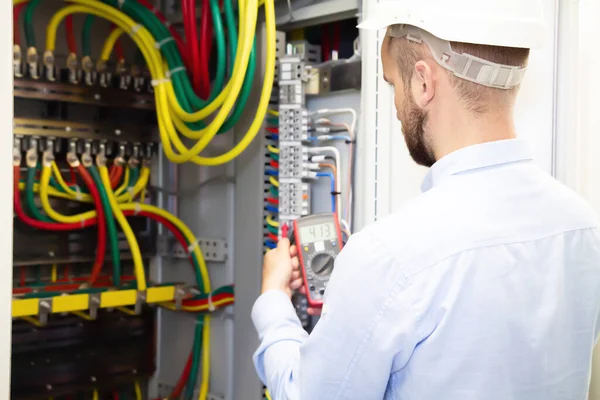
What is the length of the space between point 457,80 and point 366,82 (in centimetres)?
64

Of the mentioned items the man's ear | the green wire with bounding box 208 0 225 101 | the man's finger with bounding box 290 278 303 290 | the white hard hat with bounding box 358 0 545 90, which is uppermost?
the green wire with bounding box 208 0 225 101

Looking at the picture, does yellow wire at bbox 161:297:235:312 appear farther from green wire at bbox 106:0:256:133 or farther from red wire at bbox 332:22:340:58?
red wire at bbox 332:22:340:58

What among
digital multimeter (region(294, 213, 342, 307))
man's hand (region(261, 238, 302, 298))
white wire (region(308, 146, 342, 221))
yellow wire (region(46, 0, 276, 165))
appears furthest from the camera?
white wire (region(308, 146, 342, 221))

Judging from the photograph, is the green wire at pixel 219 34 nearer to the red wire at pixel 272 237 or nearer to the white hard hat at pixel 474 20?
the red wire at pixel 272 237

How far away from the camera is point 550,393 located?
101 centimetres

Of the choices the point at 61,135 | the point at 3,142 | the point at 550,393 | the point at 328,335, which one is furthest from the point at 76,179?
the point at 550,393

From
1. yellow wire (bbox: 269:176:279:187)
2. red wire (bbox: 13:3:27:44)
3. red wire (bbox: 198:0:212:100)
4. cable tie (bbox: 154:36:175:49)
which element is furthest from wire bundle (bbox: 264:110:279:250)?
red wire (bbox: 13:3:27:44)

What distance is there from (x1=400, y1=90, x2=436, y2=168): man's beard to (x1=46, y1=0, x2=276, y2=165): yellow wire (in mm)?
797

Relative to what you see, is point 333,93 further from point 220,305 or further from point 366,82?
point 220,305

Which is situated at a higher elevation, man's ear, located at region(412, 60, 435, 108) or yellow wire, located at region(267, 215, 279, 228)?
man's ear, located at region(412, 60, 435, 108)

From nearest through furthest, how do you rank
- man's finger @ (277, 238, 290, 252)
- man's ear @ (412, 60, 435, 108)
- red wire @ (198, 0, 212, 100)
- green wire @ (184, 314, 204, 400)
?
man's ear @ (412, 60, 435, 108) → man's finger @ (277, 238, 290, 252) → red wire @ (198, 0, 212, 100) → green wire @ (184, 314, 204, 400)

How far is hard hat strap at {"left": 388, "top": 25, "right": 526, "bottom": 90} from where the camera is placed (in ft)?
3.33

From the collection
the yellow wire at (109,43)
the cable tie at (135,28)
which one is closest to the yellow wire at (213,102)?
A: the cable tie at (135,28)

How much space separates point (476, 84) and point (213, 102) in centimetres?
104
